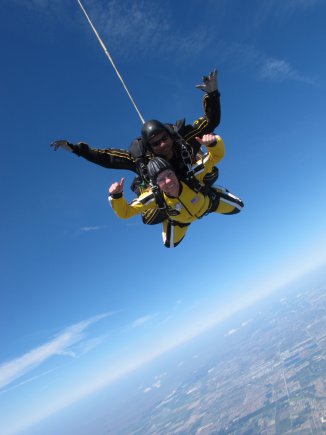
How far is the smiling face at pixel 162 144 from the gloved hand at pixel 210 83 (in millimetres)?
627

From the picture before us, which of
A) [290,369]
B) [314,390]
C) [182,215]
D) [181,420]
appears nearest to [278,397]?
[314,390]

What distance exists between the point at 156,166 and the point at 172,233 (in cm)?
143

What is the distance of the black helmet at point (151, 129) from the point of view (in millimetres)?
3551

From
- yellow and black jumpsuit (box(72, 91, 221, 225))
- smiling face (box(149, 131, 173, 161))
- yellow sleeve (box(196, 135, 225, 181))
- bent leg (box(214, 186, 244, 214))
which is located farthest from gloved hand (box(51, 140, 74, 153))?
bent leg (box(214, 186, 244, 214))

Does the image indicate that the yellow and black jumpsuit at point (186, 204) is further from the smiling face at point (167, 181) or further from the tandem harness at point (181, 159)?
the smiling face at point (167, 181)

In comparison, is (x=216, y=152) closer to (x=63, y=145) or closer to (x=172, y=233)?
(x=172, y=233)

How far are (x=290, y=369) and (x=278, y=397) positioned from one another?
1661cm

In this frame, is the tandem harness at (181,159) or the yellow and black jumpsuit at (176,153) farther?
the yellow and black jumpsuit at (176,153)

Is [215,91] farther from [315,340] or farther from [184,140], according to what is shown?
[315,340]

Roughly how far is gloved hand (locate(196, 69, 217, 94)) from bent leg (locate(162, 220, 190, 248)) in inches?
68.7

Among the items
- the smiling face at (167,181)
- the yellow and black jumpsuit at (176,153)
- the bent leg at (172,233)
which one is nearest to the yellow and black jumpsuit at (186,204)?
the bent leg at (172,233)

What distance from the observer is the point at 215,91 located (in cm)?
368

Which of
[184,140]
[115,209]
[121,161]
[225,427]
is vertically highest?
[121,161]

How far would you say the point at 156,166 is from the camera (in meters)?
3.46
